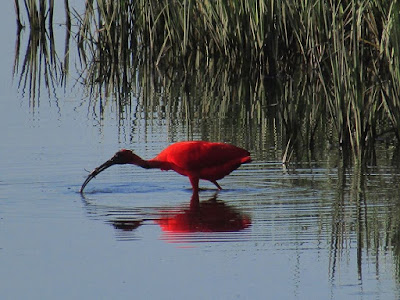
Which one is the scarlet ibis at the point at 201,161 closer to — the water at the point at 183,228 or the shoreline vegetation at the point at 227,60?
the water at the point at 183,228

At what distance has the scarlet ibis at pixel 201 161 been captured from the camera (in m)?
7.88

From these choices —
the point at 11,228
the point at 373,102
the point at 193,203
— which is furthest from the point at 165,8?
the point at 11,228

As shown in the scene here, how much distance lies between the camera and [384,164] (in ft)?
27.8

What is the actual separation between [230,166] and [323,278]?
2523 millimetres

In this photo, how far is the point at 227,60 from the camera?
14.6 meters

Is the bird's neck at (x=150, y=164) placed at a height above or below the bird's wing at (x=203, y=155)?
below

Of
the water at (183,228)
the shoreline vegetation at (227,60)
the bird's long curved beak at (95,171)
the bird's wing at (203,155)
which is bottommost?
the water at (183,228)

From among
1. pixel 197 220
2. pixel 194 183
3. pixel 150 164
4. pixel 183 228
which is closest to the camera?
pixel 183 228

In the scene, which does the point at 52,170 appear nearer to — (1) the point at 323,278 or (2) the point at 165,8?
(1) the point at 323,278

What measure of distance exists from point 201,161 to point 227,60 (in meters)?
6.79

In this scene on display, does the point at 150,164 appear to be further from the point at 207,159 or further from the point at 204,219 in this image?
the point at 204,219

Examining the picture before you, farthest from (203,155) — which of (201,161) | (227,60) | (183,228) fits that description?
(227,60)

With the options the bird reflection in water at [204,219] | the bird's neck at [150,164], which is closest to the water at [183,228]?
the bird reflection in water at [204,219]

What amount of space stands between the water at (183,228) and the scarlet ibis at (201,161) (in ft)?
0.55
